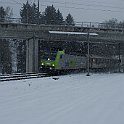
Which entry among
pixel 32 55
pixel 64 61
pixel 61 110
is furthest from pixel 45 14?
pixel 61 110

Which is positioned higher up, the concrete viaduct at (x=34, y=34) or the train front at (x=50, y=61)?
the concrete viaduct at (x=34, y=34)

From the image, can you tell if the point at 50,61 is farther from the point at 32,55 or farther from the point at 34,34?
the point at 32,55

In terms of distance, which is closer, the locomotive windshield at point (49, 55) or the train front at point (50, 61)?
the train front at point (50, 61)

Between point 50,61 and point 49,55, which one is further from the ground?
point 49,55

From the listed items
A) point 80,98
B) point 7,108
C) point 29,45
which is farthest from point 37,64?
point 7,108

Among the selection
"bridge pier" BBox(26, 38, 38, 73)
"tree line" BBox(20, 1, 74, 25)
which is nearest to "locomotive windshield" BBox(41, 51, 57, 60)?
"bridge pier" BBox(26, 38, 38, 73)

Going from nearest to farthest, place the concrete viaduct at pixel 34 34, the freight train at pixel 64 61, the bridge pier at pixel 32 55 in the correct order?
the freight train at pixel 64 61 < the concrete viaduct at pixel 34 34 < the bridge pier at pixel 32 55

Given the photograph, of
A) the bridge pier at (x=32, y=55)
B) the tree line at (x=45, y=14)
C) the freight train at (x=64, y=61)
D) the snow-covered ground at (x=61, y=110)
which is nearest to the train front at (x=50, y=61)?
the freight train at (x=64, y=61)

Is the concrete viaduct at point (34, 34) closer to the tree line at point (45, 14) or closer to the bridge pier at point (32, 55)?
the bridge pier at point (32, 55)

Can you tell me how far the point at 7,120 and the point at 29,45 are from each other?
37.6m

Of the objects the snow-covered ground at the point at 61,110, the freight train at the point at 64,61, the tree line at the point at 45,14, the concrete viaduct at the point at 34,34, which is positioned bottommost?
the snow-covered ground at the point at 61,110

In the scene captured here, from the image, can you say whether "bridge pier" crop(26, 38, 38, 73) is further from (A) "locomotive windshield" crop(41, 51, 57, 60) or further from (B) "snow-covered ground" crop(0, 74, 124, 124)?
(B) "snow-covered ground" crop(0, 74, 124, 124)

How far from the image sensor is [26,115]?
11859 mm

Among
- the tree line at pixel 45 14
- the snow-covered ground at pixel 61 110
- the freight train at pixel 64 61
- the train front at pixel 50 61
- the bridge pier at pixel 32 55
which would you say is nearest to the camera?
the snow-covered ground at pixel 61 110
